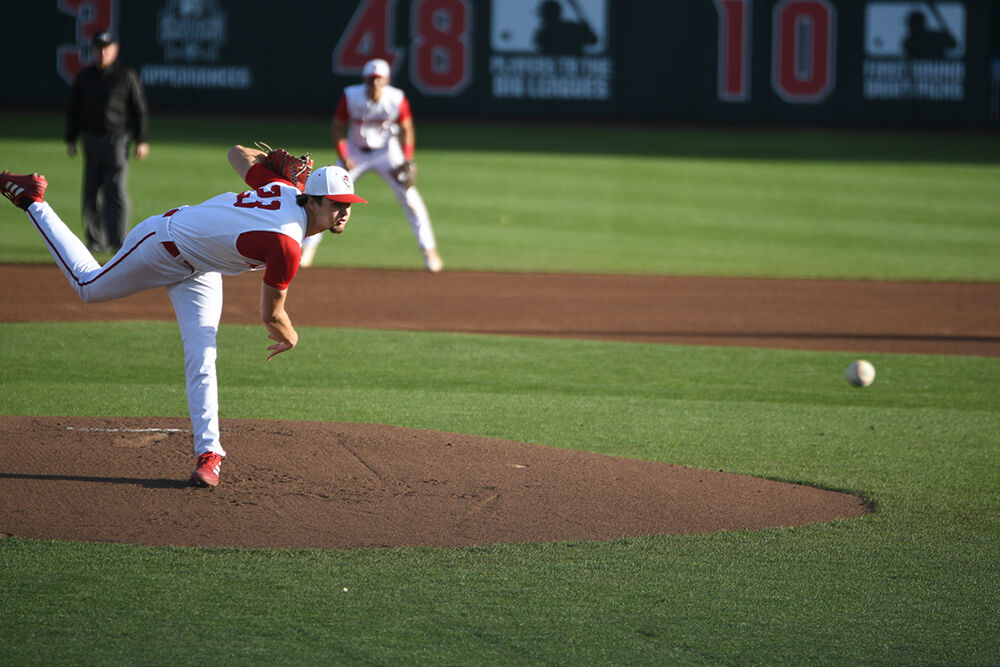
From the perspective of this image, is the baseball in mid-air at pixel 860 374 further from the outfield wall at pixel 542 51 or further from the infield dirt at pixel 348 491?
the outfield wall at pixel 542 51

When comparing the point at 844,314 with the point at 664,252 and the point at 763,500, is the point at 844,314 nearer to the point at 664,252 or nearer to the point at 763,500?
the point at 664,252

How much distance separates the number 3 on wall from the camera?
25453 millimetres

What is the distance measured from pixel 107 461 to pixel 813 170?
18881 mm

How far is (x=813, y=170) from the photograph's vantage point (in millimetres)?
22688

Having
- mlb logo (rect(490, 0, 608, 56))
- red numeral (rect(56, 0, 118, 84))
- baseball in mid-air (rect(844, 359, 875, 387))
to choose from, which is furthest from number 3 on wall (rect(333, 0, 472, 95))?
baseball in mid-air (rect(844, 359, 875, 387))

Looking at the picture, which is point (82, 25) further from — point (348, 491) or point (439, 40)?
point (348, 491)

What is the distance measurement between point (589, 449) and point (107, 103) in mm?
8247

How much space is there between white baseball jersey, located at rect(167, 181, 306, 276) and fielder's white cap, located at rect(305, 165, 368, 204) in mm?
136

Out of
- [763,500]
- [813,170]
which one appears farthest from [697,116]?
[763,500]

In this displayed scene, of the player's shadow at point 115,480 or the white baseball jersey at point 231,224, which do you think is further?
the player's shadow at point 115,480

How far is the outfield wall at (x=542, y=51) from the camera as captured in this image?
25312 millimetres

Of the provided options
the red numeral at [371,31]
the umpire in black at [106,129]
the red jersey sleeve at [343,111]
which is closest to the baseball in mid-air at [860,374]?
the red jersey sleeve at [343,111]

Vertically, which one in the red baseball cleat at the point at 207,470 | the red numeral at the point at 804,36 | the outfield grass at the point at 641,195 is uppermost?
the red numeral at the point at 804,36

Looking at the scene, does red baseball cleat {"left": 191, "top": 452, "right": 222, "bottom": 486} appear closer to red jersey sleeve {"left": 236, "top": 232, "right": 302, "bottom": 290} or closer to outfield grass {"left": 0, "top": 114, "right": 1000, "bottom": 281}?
red jersey sleeve {"left": 236, "top": 232, "right": 302, "bottom": 290}
